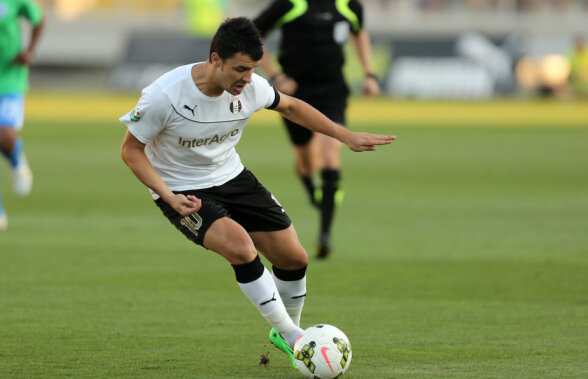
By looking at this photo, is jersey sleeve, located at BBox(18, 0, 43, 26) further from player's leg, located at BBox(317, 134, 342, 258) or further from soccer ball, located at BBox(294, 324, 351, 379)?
soccer ball, located at BBox(294, 324, 351, 379)

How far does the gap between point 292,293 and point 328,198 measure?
11.9ft

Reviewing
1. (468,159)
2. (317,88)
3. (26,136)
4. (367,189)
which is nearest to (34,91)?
(26,136)

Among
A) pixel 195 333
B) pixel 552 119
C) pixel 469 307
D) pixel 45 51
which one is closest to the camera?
pixel 195 333

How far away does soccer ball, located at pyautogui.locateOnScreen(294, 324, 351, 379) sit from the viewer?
17.2 ft

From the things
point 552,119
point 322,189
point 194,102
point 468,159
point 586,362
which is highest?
point 194,102

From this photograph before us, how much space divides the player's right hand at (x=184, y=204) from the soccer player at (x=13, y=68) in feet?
21.0

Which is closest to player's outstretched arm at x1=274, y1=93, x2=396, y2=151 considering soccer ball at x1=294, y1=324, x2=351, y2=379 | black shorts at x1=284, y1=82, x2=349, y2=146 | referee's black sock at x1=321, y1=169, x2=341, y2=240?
soccer ball at x1=294, y1=324, x2=351, y2=379

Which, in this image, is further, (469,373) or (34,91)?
(34,91)

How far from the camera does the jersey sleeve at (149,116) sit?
5.57m

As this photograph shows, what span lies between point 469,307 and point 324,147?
2923mm

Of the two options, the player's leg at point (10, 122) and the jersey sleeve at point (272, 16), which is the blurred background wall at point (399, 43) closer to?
the player's leg at point (10, 122)

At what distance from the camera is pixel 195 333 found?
20.9 feet

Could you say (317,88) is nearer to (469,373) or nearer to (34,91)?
(469,373)

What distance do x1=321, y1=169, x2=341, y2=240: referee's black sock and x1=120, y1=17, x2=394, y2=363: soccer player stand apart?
132 inches
